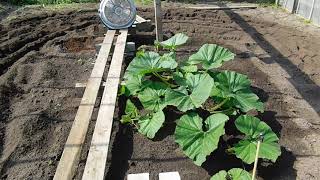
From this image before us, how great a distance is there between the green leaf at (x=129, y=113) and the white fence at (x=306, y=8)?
4.95 meters

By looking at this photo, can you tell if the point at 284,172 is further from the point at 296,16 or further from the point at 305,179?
the point at 296,16

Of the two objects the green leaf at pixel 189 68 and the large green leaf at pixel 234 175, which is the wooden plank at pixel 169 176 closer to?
the large green leaf at pixel 234 175

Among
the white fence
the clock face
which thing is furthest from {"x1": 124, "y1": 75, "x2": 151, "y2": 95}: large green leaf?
the white fence

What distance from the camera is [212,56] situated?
420cm

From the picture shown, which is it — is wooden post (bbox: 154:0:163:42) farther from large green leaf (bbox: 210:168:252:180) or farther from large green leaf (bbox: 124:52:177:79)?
large green leaf (bbox: 210:168:252:180)

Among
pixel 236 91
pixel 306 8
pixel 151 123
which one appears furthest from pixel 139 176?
pixel 306 8

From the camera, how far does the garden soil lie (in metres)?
3.25

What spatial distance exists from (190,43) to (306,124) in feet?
8.92

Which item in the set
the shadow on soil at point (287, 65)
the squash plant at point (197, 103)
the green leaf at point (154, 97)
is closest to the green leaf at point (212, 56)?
the squash plant at point (197, 103)

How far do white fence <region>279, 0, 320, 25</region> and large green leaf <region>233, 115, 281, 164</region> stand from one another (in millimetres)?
4686

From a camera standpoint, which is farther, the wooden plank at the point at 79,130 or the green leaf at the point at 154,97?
the green leaf at the point at 154,97

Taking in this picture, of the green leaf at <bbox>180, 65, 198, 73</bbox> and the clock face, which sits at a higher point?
the clock face

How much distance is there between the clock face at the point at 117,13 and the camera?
221 inches

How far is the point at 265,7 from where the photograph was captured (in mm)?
8461
